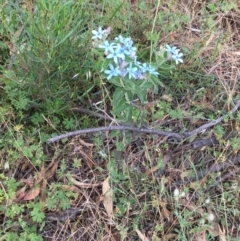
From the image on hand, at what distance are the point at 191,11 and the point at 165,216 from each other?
45.2 inches

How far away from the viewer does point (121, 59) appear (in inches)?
70.8

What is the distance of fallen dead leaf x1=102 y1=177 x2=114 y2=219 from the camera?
2061mm

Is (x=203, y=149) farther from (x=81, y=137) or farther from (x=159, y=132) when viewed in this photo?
(x=81, y=137)

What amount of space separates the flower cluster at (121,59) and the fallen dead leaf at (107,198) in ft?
1.60

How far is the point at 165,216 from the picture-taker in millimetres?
2068

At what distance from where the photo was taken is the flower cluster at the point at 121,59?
176cm

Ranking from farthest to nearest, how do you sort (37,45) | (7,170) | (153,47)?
(153,47), (7,170), (37,45)

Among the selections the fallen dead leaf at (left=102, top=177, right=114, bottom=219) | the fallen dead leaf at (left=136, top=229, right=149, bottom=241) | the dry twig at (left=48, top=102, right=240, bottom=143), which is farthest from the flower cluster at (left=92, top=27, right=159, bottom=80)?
the fallen dead leaf at (left=136, top=229, right=149, bottom=241)

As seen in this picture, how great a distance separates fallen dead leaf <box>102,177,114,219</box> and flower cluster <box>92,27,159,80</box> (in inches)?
19.2

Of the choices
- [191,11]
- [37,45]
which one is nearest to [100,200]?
[37,45]

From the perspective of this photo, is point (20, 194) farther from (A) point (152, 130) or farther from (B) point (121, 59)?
(B) point (121, 59)

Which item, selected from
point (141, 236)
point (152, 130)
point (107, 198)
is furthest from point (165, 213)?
point (152, 130)

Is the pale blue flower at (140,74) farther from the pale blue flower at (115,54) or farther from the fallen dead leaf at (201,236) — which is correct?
the fallen dead leaf at (201,236)

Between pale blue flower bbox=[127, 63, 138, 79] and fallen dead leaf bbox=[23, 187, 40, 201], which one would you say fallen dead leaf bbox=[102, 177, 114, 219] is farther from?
pale blue flower bbox=[127, 63, 138, 79]
